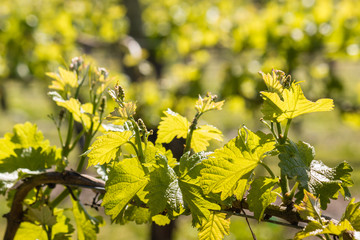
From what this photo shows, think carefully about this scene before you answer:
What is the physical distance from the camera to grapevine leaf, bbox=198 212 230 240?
63 centimetres

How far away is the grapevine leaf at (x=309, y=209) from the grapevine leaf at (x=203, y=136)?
19 centimetres

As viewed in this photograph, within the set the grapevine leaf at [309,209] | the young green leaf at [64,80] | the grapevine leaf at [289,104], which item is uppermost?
the young green leaf at [64,80]

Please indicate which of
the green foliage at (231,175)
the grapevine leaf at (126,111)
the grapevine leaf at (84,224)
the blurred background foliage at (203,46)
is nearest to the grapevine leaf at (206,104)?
the green foliage at (231,175)

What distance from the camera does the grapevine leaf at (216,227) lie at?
63 centimetres

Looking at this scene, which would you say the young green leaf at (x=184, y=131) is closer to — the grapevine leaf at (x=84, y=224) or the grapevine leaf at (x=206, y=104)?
the grapevine leaf at (x=206, y=104)

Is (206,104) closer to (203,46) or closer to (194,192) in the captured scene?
(194,192)

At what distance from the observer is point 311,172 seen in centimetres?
52

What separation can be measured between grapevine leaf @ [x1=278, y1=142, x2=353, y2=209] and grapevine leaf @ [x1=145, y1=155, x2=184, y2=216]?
150 millimetres

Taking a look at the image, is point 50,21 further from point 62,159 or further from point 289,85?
point 289,85

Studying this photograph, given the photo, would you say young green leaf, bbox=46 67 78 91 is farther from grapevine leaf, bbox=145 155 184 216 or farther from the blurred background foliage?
the blurred background foliage

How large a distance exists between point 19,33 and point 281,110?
300 centimetres

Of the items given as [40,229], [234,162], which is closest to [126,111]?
[234,162]

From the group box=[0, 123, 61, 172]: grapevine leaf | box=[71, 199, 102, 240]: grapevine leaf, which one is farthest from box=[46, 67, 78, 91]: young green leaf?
box=[71, 199, 102, 240]: grapevine leaf

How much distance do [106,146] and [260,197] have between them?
0.24 meters
